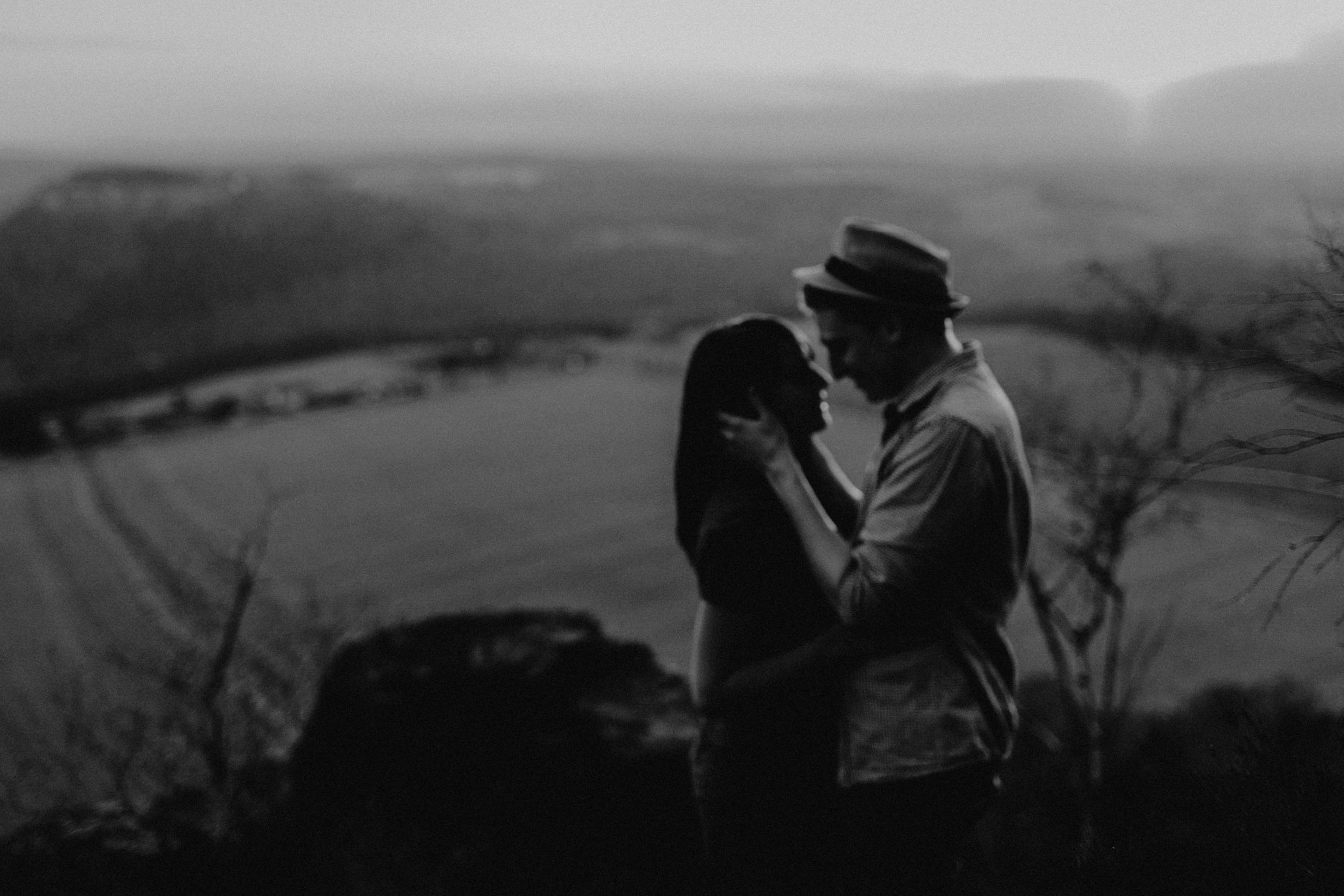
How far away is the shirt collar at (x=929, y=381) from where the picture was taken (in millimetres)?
2463

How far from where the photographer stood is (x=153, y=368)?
248 ft

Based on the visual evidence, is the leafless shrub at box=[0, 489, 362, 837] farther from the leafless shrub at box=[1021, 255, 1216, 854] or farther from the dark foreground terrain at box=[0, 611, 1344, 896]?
the leafless shrub at box=[1021, 255, 1216, 854]

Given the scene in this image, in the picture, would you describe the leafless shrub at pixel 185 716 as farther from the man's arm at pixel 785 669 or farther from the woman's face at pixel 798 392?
the woman's face at pixel 798 392

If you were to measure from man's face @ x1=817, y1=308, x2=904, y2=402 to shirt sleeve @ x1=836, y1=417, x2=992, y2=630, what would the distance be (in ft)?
0.84

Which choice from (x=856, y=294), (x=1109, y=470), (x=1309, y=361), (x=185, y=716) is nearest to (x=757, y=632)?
(x=856, y=294)

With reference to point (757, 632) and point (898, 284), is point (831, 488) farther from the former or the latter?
point (898, 284)

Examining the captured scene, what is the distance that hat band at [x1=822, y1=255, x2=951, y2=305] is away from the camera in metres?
2.44

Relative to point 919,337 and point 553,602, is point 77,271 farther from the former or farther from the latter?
point 919,337

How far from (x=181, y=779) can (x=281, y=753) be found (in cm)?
335

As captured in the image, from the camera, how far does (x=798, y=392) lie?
2.63 metres

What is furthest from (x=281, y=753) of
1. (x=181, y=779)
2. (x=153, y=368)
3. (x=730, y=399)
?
(x=153, y=368)

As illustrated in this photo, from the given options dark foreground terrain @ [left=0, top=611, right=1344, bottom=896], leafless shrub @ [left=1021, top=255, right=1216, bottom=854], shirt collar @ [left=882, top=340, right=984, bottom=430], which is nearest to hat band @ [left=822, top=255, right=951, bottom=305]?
A: shirt collar @ [left=882, top=340, right=984, bottom=430]

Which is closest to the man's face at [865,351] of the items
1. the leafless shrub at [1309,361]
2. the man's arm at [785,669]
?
the man's arm at [785,669]

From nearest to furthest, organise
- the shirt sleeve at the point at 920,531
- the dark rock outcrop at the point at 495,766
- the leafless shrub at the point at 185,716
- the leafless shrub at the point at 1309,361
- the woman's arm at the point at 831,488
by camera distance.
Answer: the shirt sleeve at the point at 920,531 < the woman's arm at the point at 831,488 < the leafless shrub at the point at 1309,361 < the dark rock outcrop at the point at 495,766 < the leafless shrub at the point at 185,716
